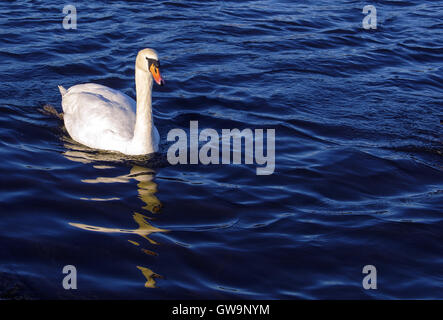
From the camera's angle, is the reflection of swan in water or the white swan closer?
the reflection of swan in water

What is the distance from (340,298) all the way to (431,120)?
580cm

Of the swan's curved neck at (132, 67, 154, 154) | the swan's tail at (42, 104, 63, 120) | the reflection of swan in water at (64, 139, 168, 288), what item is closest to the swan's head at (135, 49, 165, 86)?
the swan's curved neck at (132, 67, 154, 154)

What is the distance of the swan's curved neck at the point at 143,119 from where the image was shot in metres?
9.52

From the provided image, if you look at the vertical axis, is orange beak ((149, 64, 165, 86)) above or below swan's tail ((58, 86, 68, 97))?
below

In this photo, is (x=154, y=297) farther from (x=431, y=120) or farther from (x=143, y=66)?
(x=431, y=120)

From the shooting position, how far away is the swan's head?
894 centimetres

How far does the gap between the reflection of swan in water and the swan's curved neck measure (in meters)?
A: 0.22

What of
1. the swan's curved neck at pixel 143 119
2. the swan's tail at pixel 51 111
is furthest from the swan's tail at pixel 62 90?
the swan's curved neck at pixel 143 119

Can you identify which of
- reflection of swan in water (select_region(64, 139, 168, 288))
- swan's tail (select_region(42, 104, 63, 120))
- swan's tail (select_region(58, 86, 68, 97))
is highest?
swan's tail (select_region(58, 86, 68, 97))

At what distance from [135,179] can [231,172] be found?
1.40m

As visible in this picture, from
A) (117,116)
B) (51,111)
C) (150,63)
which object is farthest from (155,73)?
(51,111)

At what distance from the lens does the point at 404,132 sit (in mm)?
10852

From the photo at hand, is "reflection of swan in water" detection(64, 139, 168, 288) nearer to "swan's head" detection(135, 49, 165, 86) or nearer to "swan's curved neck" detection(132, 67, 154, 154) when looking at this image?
"swan's curved neck" detection(132, 67, 154, 154)
